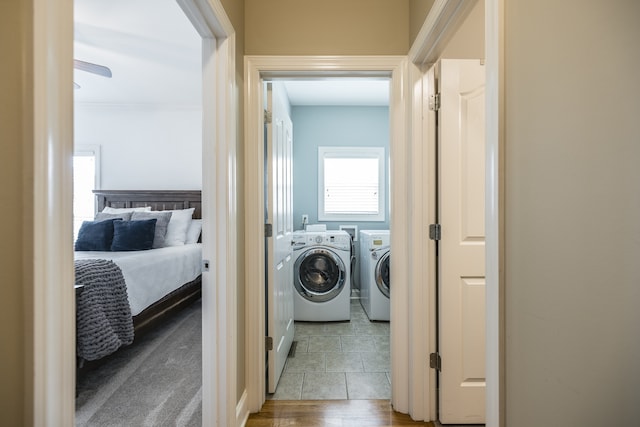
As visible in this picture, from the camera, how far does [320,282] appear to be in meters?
3.25

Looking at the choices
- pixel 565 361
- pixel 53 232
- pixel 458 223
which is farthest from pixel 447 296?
pixel 53 232

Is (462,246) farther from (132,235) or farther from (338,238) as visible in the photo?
(132,235)

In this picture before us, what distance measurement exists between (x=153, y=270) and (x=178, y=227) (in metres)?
1.13

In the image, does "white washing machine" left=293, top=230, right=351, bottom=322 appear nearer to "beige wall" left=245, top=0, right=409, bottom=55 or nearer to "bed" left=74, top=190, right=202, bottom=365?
"bed" left=74, top=190, right=202, bottom=365

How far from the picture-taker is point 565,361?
0.69 meters

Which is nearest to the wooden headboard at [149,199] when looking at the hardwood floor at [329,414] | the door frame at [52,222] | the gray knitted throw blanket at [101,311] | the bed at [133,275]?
the bed at [133,275]

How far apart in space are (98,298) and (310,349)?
1.59 meters

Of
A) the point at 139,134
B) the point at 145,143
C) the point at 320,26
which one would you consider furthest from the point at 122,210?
the point at 320,26

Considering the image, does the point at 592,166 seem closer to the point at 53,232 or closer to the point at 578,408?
the point at 578,408

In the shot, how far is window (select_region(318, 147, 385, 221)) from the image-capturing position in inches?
164

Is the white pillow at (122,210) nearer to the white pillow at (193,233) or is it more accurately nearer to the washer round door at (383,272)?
the white pillow at (193,233)

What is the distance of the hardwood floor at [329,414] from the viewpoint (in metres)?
1.68

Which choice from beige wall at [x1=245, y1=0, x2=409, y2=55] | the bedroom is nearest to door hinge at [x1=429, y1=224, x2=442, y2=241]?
beige wall at [x1=245, y1=0, x2=409, y2=55]

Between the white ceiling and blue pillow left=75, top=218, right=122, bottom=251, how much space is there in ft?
5.23
